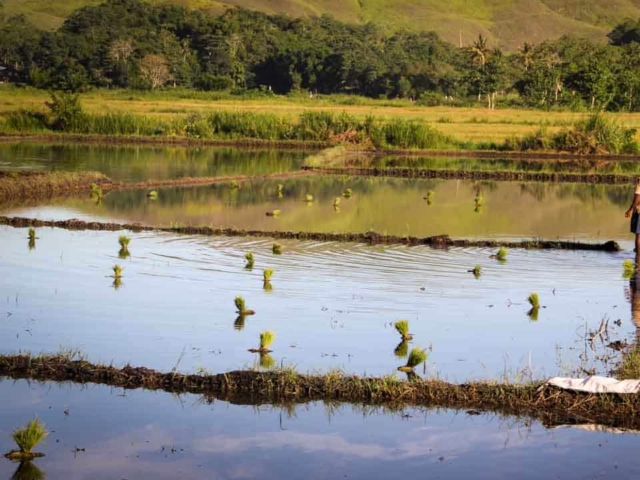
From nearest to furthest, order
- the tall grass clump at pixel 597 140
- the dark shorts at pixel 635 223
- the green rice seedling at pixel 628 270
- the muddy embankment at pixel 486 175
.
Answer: the green rice seedling at pixel 628 270 < the dark shorts at pixel 635 223 < the muddy embankment at pixel 486 175 < the tall grass clump at pixel 597 140

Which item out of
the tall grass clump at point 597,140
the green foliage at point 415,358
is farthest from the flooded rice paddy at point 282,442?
the tall grass clump at point 597,140

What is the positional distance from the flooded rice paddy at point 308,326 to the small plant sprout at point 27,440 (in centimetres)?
12

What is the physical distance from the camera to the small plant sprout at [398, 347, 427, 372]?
831 centimetres

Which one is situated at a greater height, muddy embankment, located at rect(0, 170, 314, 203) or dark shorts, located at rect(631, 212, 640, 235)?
dark shorts, located at rect(631, 212, 640, 235)

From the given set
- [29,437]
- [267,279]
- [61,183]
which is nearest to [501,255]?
[267,279]

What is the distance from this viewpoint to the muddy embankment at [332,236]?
15781mm

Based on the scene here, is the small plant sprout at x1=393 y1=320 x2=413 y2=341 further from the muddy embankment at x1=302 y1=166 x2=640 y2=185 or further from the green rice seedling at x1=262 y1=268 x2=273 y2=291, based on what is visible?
the muddy embankment at x1=302 y1=166 x2=640 y2=185

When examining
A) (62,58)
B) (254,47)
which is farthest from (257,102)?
(254,47)

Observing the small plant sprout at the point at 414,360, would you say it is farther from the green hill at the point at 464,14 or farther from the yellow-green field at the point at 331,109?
the green hill at the point at 464,14

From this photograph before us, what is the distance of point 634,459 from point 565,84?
53.1 metres

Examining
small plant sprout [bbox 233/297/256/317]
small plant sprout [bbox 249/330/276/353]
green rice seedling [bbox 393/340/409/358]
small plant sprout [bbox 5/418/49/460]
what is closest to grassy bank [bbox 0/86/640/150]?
small plant sprout [bbox 233/297/256/317]

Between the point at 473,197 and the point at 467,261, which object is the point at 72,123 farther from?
the point at 467,261

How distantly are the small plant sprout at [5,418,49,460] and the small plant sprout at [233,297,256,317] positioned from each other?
4.15 m

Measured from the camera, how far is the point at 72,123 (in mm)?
38188
